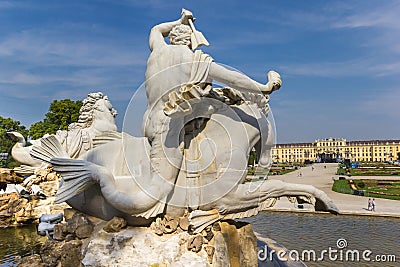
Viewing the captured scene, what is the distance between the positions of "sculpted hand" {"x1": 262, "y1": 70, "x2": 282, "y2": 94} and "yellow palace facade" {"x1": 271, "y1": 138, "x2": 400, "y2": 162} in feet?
356

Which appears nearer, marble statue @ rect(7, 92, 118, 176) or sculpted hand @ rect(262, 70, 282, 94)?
sculpted hand @ rect(262, 70, 282, 94)

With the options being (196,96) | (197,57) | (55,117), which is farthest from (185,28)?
(55,117)

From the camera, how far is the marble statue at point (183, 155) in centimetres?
395

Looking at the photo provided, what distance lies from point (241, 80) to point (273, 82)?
16.8 inches

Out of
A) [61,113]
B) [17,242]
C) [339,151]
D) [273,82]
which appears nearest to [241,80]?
[273,82]

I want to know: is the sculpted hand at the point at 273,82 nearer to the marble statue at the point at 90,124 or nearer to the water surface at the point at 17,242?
the marble statue at the point at 90,124

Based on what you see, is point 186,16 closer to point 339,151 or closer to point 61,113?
point 61,113

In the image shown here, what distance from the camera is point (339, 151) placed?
119m

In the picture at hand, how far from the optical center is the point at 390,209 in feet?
48.5

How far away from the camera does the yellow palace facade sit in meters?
111

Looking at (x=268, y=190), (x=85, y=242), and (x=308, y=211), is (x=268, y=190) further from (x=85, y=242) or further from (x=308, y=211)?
(x=308, y=211)

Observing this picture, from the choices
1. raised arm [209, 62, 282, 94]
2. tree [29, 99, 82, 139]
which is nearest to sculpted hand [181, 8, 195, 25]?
raised arm [209, 62, 282, 94]

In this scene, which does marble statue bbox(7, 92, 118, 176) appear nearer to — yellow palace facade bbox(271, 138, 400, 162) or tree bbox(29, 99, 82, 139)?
tree bbox(29, 99, 82, 139)

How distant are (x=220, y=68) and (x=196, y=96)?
433mm
